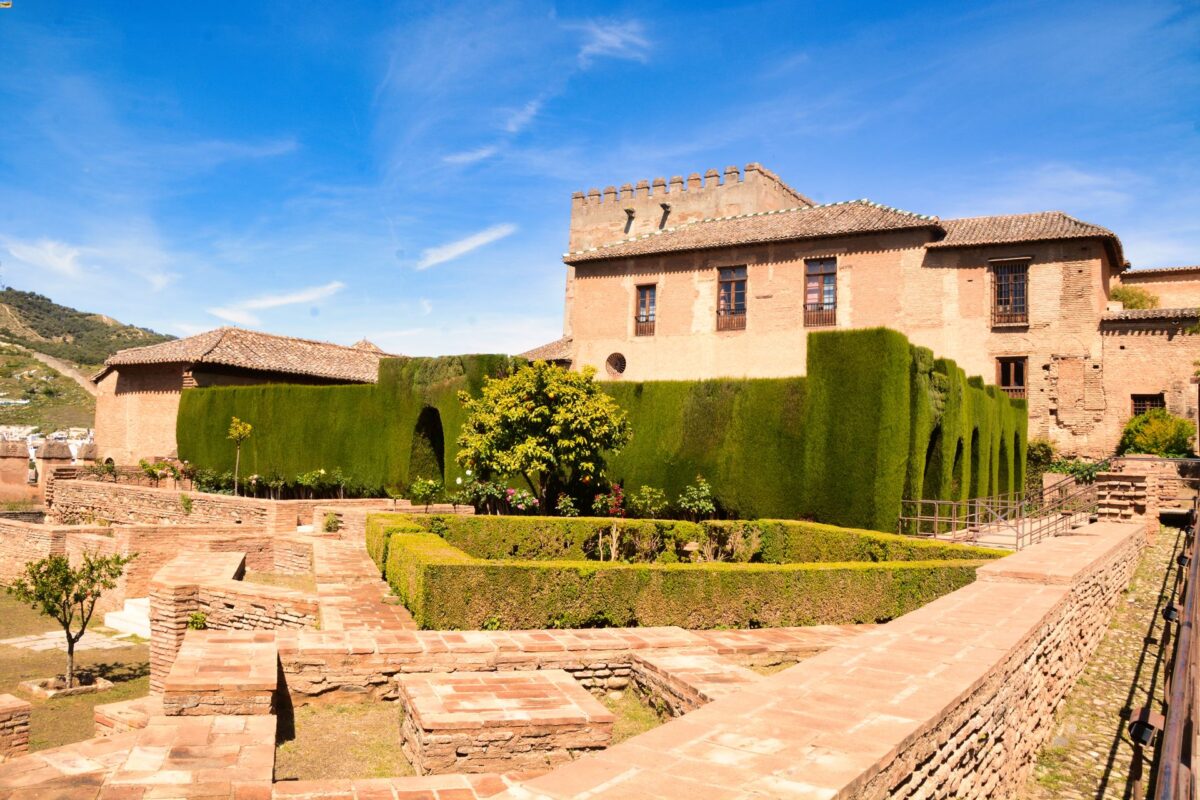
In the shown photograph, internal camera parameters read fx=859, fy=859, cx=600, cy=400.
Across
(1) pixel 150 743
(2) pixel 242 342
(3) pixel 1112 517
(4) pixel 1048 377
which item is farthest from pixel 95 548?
(4) pixel 1048 377

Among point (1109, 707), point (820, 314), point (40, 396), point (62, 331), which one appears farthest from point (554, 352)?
point (62, 331)

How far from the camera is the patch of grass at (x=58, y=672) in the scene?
37.3 feet

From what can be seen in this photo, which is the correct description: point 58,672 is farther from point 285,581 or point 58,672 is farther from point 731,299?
point 731,299

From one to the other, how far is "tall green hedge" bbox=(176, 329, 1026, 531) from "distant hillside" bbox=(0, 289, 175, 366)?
6322 cm

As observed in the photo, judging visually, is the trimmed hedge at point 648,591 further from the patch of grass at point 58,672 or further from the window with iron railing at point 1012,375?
the window with iron railing at point 1012,375

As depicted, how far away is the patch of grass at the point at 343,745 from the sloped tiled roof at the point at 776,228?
22.7 metres

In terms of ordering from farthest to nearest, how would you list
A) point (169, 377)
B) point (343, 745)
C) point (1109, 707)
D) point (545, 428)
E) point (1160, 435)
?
point (169, 377) → point (1160, 435) → point (545, 428) → point (1109, 707) → point (343, 745)

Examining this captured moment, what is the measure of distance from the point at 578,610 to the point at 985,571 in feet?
15.3

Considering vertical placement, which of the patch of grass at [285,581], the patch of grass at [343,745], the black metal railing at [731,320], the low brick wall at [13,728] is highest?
the black metal railing at [731,320]

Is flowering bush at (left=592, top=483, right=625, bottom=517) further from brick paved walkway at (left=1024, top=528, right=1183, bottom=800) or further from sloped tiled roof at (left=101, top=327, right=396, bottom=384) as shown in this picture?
sloped tiled roof at (left=101, top=327, right=396, bottom=384)

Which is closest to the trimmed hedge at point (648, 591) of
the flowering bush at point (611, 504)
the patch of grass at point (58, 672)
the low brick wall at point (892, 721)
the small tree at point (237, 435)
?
the low brick wall at point (892, 721)

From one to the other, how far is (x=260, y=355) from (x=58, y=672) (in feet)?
65.1

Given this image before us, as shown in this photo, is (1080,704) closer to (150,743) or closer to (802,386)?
(150,743)

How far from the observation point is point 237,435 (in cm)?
2722
